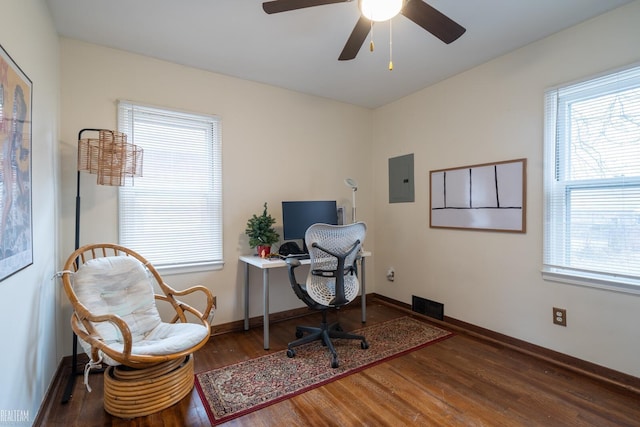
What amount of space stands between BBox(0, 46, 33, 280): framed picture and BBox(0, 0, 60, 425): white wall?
8 cm

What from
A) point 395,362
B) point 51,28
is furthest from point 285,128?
point 395,362

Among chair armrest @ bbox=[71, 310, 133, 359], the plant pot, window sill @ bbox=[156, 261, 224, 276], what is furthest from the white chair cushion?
the plant pot

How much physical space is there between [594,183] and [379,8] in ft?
6.58

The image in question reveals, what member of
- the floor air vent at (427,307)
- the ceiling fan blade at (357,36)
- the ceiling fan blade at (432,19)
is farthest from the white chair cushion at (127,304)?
the floor air vent at (427,307)

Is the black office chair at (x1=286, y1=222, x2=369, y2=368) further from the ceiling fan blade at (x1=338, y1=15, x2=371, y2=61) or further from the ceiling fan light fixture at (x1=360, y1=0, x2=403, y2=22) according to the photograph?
the ceiling fan light fixture at (x1=360, y1=0, x2=403, y2=22)

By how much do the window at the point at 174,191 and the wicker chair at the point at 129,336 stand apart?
41 centimetres

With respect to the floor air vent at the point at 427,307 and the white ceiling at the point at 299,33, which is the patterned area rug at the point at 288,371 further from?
the white ceiling at the point at 299,33

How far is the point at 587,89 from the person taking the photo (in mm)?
2178

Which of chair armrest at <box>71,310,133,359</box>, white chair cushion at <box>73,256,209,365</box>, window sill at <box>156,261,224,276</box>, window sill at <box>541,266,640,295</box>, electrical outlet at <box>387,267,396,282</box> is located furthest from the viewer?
electrical outlet at <box>387,267,396,282</box>

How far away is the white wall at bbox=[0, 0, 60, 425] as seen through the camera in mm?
1341

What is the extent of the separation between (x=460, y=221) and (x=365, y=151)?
1616 mm

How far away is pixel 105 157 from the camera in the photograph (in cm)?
210

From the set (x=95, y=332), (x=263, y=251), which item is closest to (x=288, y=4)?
(x=263, y=251)

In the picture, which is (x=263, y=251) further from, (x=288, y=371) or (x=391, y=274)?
(x=391, y=274)
